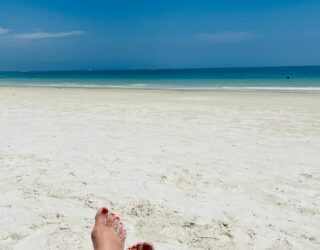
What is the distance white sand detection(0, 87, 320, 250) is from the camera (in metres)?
2.38

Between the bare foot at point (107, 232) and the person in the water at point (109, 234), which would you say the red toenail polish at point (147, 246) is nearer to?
the person in the water at point (109, 234)

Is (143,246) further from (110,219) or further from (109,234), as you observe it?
(110,219)

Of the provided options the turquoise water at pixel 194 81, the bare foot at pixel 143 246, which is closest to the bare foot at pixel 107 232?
the bare foot at pixel 143 246

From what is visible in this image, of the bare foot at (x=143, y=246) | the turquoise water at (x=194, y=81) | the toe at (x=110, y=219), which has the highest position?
the toe at (x=110, y=219)

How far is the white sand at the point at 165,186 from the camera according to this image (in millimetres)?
2385

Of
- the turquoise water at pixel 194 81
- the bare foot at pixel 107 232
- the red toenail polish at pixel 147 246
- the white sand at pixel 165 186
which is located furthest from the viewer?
the turquoise water at pixel 194 81

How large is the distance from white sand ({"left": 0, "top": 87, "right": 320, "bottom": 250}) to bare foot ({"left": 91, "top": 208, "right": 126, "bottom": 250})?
0.25ft

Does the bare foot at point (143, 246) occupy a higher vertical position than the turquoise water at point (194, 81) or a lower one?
higher

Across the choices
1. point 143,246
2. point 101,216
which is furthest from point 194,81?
point 143,246

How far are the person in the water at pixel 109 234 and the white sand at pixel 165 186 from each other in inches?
3.0

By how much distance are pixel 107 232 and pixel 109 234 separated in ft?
0.06

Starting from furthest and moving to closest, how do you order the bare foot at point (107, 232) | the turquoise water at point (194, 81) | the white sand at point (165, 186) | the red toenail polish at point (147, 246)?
1. the turquoise water at point (194, 81)
2. the white sand at point (165, 186)
3. the bare foot at point (107, 232)
4. the red toenail polish at point (147, 246)

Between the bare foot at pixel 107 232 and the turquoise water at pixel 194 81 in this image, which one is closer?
the bare foot at pixel 107 232

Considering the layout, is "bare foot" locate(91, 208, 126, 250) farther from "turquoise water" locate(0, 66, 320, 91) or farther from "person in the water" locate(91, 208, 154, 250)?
"turquoise water" locate(0, 66, 320, 91)
